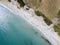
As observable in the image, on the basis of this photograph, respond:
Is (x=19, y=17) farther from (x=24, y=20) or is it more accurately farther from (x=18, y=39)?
(x=18, y=39)

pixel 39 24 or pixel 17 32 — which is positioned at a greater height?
pixel 39 24

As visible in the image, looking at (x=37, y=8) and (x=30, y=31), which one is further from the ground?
(x=37, y=8)

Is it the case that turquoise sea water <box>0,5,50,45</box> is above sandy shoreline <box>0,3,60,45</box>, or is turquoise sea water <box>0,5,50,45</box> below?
below

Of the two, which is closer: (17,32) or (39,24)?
(39,24)

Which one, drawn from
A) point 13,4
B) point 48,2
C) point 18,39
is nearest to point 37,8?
point 48,2

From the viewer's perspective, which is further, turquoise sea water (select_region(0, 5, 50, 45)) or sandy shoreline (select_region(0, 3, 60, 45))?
turquoise sea water (select_region(0, 5, 50, 45))

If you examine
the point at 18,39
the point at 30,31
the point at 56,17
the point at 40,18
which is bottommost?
the point at 18,39
